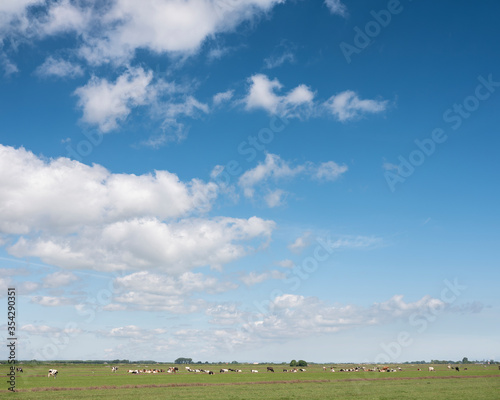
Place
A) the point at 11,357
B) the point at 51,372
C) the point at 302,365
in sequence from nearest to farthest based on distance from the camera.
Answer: the point at 11,357
the point at 51,372
the point at 302,365

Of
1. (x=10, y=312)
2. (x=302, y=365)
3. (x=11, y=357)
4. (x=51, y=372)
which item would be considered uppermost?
(x=10, y=312)

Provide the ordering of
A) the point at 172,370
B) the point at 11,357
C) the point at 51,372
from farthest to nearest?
the point at 172,370 → the point at 51,372 → the point at 11,357

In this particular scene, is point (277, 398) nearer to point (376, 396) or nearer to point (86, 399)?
point (376, 396)

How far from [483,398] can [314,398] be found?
16844 mm

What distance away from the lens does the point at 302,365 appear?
18612 centimetres

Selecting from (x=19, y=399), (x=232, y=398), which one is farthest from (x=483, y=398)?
(x=19, y=399)

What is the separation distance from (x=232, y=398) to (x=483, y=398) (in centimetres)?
2515

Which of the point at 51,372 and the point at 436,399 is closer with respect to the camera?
the point at 436,399

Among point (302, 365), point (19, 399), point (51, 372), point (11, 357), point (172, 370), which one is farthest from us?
point (302, 365)

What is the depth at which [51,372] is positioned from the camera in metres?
83.3

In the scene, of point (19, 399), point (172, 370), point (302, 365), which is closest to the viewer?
point (19, 399)

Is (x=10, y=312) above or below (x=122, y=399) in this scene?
above

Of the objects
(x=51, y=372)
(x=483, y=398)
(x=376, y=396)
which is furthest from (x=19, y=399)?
(x=51, y=372)

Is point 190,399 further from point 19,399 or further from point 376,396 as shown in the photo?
point 376,396
